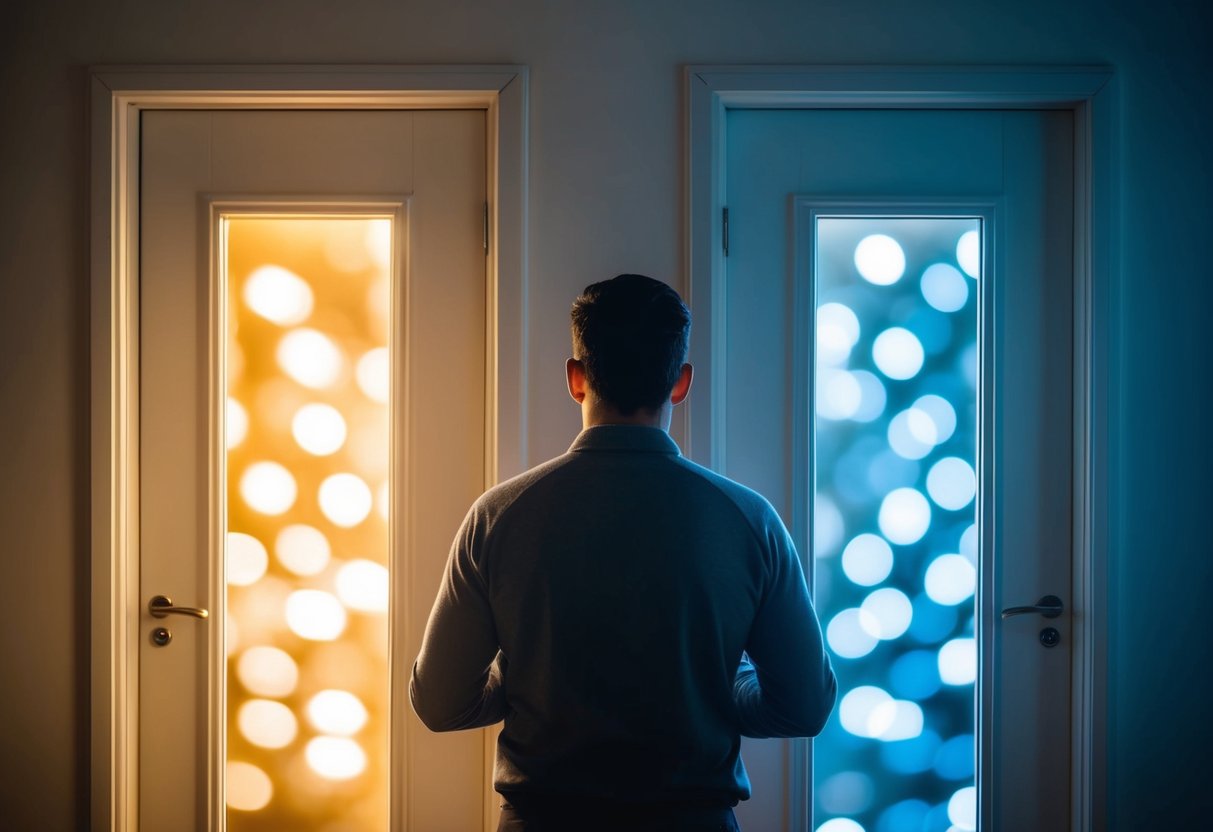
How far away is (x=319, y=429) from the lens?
164cm

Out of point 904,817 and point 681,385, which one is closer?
point 681,385

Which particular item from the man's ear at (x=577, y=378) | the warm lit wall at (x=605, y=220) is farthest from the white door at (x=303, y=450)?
the man's ear at (x=577, y=378)

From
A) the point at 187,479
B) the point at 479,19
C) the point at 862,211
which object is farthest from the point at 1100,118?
the point at 187,479

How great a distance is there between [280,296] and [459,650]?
97 centimetres

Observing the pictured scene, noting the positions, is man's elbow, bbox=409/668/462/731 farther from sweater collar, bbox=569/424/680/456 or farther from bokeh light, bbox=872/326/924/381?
bokeh light, bbox=872/326/924/381

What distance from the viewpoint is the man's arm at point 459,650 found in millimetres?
1031

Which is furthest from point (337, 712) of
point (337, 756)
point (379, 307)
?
point (379, 307)

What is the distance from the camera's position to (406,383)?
1.62m

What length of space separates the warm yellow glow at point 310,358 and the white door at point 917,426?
2.76ft

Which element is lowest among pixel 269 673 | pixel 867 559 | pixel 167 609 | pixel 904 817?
pixel 904 817

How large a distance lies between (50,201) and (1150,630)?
8.11 ft

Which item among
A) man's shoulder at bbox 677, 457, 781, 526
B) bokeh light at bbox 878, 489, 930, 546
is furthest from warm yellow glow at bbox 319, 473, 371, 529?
bokeh light at bbox 878, 489, 930, 546

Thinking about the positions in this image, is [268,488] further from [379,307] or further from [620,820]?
[620,820]

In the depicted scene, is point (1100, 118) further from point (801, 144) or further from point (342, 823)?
point (342, 823)
